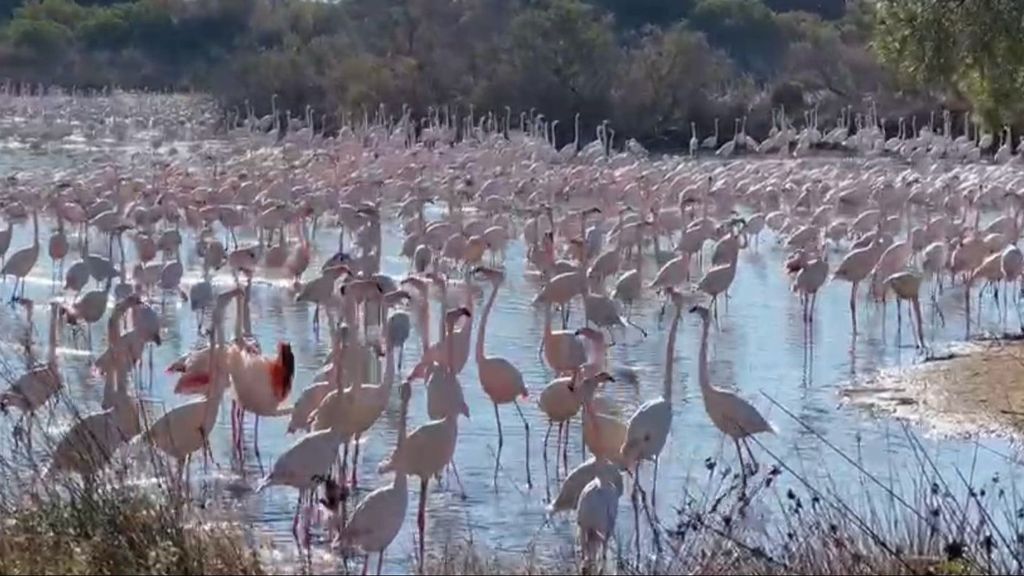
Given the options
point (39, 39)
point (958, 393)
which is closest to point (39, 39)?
point (39, 39)

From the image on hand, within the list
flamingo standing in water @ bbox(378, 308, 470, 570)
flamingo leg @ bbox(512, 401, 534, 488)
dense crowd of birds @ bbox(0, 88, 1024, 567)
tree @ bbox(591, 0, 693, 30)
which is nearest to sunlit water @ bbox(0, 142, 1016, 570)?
flamingo leg @ bbox(512, 401, 534, 488)

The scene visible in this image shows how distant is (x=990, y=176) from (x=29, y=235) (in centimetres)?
1259

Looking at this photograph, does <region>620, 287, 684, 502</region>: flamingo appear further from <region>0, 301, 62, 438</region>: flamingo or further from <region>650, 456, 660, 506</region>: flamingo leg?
<region>0, 301, 62, 438</region>: flamingo

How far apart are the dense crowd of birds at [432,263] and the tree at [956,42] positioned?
2231mm

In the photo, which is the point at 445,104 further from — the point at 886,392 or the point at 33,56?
the point at 886,392

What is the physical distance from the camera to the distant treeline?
125ft

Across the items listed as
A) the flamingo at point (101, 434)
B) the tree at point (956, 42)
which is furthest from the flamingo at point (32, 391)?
the tree at point (956, 42)

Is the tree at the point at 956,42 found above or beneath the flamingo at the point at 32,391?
above

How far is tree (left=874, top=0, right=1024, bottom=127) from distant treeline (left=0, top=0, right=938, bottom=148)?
17.4m

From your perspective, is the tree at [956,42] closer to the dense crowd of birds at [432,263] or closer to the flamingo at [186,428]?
the dense crowd of birds at [432,263]

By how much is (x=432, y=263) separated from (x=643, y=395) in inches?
174

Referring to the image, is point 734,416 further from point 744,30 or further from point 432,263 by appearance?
point 744,30

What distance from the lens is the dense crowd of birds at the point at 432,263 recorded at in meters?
8.85

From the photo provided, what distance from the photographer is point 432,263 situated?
646 inches
